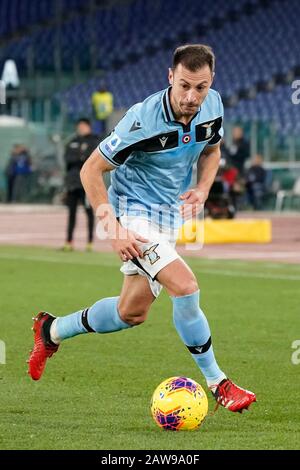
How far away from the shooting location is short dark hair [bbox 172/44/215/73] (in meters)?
7.10

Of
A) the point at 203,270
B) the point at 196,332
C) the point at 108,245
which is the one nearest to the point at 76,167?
the point at 108,245

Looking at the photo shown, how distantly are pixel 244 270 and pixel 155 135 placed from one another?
33.2 ft

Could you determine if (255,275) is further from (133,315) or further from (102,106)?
(102,106)

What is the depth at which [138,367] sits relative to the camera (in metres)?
9.22

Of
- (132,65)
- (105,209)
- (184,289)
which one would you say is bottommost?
(184,289)

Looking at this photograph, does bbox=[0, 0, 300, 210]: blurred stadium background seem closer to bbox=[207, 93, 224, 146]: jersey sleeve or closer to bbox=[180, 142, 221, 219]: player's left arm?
bbox=[180, 142, 221, 219]: player's left arm

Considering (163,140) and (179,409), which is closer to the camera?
(179,409)

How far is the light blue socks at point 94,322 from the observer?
25.5ft

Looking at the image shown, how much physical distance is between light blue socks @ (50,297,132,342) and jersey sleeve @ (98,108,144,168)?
97 centimetres

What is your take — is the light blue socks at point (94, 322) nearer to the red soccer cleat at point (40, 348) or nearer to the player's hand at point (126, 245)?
the red soccer cleat at point (40, 348)

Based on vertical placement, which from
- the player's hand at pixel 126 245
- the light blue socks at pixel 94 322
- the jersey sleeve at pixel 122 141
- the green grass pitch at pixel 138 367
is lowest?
the green grass pitch at pixel 138 367

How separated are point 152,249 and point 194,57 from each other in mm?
1137

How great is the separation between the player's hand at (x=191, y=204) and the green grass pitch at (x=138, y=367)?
1194 millimetres

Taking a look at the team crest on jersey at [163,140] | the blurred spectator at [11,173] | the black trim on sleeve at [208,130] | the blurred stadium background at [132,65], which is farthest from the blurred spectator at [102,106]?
the team crest on jersey at [163,140]
